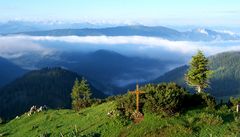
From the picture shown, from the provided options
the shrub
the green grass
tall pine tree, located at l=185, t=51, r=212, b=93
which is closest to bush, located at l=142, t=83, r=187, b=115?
the green grass

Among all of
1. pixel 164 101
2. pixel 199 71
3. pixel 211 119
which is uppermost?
pixel 164 101

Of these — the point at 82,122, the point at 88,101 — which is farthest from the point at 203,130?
the point at 88,101

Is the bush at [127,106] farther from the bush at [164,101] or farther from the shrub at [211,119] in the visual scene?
the shrub at [211,119]

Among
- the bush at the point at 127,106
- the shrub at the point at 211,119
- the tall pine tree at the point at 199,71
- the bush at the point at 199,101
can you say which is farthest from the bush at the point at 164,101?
the tall pine tree at the point at 199,71

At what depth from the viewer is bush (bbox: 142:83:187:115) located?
42719mm

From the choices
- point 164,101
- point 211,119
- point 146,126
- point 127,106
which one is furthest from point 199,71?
point 146,126

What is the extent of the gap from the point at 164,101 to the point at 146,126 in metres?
3.05

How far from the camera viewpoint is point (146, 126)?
42.1m

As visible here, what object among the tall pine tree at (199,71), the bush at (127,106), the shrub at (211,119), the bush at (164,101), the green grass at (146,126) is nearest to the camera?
the green grass at (146,126)

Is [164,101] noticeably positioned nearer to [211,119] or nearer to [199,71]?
[211,119]

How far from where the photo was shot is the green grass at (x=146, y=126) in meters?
40.6

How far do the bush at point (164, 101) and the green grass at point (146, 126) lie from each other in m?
0.73

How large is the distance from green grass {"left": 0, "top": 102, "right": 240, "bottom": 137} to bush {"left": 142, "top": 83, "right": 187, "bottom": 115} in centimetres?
73

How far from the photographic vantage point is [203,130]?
4069cm
